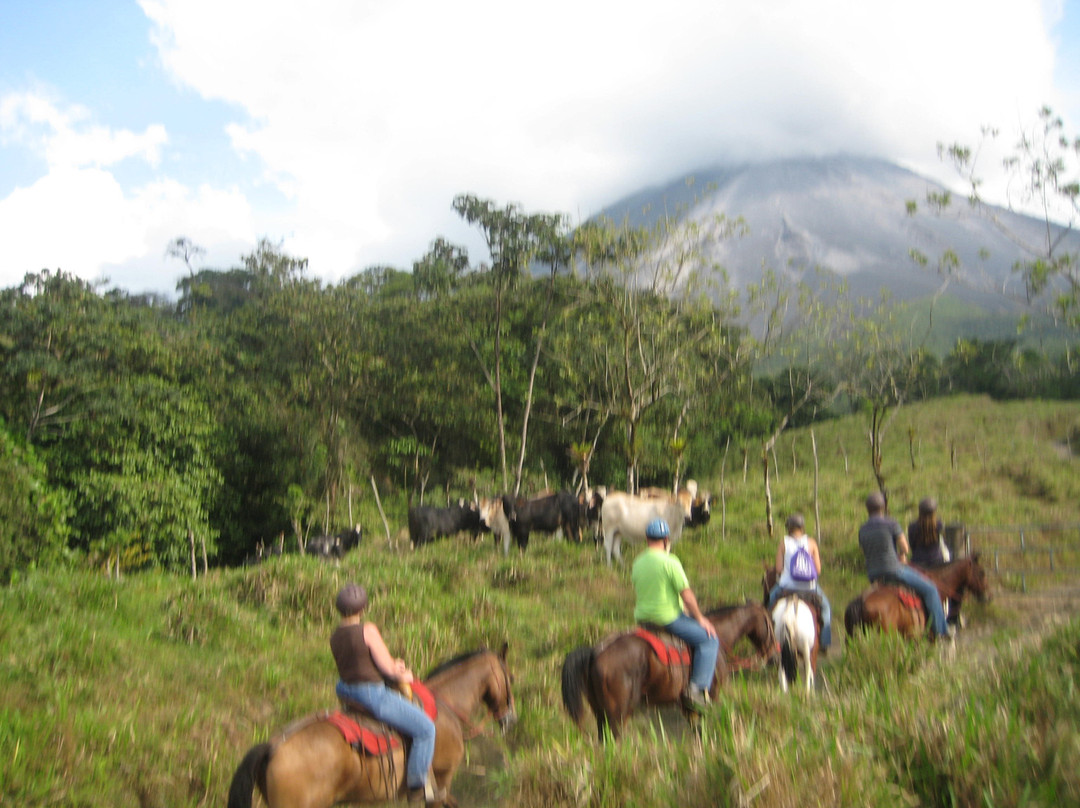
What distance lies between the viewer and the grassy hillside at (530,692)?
3.37 m

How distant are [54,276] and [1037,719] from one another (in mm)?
28824

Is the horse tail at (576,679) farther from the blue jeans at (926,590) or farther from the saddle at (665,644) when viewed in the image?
the blue jeans at (926,590)

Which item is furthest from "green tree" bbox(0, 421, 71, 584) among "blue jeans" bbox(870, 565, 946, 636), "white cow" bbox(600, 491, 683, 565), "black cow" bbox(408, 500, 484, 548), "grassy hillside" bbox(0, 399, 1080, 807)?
"blue jeans" bbox(870, 565, 946, 636)

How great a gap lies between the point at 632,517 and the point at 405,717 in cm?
1184

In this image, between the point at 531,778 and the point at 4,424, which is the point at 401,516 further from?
the point at 531,778

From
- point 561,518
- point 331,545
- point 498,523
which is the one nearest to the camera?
point 498,523

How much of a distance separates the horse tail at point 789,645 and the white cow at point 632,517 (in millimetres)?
8860

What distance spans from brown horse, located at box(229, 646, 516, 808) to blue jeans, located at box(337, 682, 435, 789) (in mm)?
91

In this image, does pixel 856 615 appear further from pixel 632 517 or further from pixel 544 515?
pixel 544 515

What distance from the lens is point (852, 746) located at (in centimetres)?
354

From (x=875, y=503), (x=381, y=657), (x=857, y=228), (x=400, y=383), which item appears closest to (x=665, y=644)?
(x=381, y=657)

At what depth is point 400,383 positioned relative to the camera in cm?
3170

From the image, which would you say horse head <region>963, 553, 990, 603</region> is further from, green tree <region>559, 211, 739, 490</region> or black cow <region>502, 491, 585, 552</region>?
black cow <region>502, 491, 585, 552</region>

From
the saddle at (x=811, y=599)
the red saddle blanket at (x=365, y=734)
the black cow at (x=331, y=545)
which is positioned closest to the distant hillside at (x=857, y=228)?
the black cow at (x=331, y=545)
